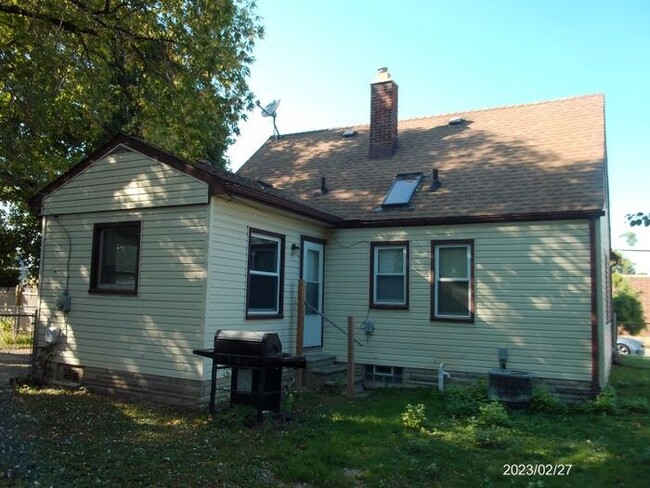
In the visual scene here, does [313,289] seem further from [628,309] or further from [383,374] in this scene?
[628,309]

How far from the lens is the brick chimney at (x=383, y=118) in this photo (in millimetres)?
14594

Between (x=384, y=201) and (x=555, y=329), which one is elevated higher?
(x=384, y=201)

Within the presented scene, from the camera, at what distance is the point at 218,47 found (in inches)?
466

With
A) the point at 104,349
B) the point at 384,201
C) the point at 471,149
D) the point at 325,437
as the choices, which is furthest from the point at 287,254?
the point at 471,149

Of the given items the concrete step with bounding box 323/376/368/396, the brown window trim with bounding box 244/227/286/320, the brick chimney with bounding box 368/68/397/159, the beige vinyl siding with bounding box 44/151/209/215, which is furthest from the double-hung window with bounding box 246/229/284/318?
the brick chimney with bounding box 368/68/397/159

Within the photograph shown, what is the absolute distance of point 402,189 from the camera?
12648 millimetres

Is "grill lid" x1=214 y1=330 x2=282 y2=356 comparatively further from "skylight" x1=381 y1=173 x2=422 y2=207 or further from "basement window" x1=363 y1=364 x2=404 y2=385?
"skylight" x1=381 y1=173 x2=422 y2=207

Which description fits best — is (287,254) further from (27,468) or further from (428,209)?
(27,468)

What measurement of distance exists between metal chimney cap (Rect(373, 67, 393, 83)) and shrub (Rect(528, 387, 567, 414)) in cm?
923

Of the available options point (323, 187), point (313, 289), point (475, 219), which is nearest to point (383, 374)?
point (313, 289)

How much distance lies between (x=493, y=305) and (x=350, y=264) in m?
3.19

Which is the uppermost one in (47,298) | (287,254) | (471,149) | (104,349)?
(471,149)

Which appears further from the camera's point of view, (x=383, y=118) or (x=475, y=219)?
(x=383, y=118)

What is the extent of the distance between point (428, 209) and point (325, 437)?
19.7 ft
